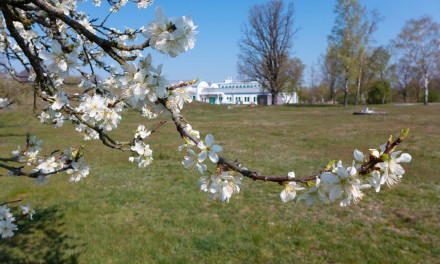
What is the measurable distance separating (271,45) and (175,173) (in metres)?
37.4

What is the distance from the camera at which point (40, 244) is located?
15.0ft

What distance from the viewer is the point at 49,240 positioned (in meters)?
4.69

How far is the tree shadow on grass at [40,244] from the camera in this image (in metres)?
4.20

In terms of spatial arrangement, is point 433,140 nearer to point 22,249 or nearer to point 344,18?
point 22,249

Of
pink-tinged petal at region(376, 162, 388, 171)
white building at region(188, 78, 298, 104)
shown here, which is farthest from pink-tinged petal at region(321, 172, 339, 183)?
white building at region(188, 78, 298, 104)

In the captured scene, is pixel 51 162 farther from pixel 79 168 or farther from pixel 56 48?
pixel 56 48

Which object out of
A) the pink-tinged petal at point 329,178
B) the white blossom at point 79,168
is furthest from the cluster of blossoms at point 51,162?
the pink-tinged petal at point 329,178

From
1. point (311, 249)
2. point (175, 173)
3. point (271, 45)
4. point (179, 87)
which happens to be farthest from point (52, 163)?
point (271, 45)

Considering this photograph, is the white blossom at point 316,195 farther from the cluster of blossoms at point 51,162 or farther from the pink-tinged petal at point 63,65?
the cluster of blossoms at point 51,162

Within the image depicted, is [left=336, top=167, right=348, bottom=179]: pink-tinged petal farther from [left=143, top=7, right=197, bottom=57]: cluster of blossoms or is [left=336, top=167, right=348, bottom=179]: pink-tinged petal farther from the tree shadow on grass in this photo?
the tree shadow on grass

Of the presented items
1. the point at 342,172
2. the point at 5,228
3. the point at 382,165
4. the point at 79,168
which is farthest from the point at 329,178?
the point at 5,228

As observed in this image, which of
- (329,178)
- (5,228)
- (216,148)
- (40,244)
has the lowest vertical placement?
(40,244)

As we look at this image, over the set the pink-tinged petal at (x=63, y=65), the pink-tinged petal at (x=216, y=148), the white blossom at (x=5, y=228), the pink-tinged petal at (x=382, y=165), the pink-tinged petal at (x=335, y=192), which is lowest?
the white blossom at (x=5, y=228)

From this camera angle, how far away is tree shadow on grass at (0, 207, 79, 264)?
4195 millimetres
